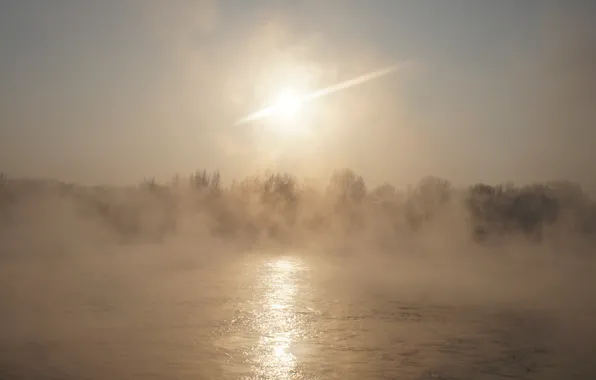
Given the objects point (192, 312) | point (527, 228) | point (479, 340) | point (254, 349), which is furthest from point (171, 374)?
point (527, 228)

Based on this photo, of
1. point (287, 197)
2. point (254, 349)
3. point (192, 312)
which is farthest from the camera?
point (287, 197)

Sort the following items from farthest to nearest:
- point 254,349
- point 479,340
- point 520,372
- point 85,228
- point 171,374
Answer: point 85,228 → point 479,340 → point 254,349 → point 520,372 → point 171,374

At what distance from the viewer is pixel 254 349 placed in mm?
10391

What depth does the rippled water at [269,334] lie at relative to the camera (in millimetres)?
9305

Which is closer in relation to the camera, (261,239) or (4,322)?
(4,322)

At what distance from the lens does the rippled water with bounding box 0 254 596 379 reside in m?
9.30

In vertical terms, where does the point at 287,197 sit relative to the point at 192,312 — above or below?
above

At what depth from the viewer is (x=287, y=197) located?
45.8 m

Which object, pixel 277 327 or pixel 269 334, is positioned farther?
pixel 277 327

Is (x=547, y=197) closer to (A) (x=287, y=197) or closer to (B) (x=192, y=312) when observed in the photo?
(A) (x=287, y=197)

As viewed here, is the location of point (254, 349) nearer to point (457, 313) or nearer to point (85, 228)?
point (457, 313)

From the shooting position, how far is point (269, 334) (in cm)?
1162

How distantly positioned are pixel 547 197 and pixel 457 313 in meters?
27.9

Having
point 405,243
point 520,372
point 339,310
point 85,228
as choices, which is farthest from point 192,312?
point 85,228
